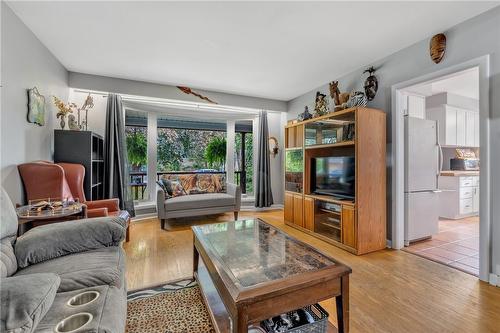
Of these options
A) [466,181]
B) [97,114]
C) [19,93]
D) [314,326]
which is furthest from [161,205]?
[466,181]

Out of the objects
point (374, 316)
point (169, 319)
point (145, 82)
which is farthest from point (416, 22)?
point (145, 82)

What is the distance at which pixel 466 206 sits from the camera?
14.4ft

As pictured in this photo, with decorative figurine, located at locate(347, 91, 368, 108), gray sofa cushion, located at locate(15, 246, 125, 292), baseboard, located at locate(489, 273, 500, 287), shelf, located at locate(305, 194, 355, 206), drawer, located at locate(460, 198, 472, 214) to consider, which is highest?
decorative figurine, located at locate(347, 91, 368, 108)

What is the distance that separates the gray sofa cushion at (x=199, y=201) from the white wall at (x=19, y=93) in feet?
5.62

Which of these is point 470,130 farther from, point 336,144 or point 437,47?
point 336,144

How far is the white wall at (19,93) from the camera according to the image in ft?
6.61

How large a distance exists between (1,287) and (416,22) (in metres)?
3.49

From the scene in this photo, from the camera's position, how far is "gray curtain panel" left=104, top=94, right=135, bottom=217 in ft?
12.4

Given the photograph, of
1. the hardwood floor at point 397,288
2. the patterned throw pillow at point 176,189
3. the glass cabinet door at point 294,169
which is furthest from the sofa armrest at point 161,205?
the glass cabinet door at point 294,169

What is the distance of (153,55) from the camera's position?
2.97 m

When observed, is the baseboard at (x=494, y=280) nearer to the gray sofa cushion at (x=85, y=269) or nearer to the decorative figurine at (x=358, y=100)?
the decorative figurine at (x=358, y=100)

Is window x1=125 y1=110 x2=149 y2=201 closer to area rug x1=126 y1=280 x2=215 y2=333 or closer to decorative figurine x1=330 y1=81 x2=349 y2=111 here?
area rug x1=126 y1=280 x2=215 y2=333

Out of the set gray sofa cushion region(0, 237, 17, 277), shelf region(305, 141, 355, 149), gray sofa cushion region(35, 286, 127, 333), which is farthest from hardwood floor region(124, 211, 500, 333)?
shelf region(305, 141, 355, 149)

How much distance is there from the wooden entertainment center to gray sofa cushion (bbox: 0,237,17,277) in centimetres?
299
